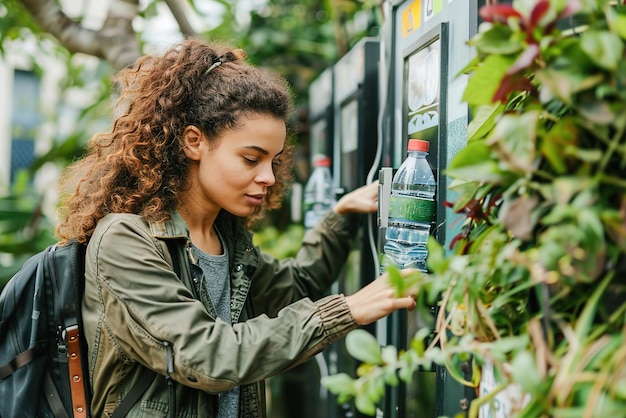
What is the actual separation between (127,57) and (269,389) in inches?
100.0

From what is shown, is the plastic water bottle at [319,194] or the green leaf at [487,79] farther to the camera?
the plastic water bottle at [319,194]

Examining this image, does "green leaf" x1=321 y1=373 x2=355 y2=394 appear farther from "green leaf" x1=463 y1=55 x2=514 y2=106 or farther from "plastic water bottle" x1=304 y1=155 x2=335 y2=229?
"plastic water bottle" x1=304 y1=155 x2=335 y2=229

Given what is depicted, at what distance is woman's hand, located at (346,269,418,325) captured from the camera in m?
1.57

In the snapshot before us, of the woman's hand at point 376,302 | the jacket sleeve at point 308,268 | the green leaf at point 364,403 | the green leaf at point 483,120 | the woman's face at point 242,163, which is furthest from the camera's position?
the jacket sleeve at point 308,268

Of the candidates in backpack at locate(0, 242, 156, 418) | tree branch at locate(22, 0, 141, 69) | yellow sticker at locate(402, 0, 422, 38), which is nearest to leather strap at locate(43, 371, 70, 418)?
backpack at locate(0, 242, 156, 418)

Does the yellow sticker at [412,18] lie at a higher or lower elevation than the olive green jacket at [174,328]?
higher

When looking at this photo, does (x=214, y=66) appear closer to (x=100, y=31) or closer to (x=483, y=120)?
(x=483, y=120)

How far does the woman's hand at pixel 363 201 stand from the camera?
2340 millimetres

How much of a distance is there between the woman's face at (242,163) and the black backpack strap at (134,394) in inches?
19.9

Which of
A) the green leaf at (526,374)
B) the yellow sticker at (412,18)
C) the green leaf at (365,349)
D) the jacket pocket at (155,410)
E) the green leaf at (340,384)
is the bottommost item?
the jacket pocket at (155,410)

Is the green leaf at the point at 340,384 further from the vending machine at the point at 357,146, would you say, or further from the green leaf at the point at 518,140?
the vending machine at the point at 357,146

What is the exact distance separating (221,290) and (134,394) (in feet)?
1.29

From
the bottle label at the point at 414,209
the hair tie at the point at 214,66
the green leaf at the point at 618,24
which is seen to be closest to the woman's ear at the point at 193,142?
→ the hair tie at the point at 214,66

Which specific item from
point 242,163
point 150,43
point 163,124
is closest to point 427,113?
point 242,163
